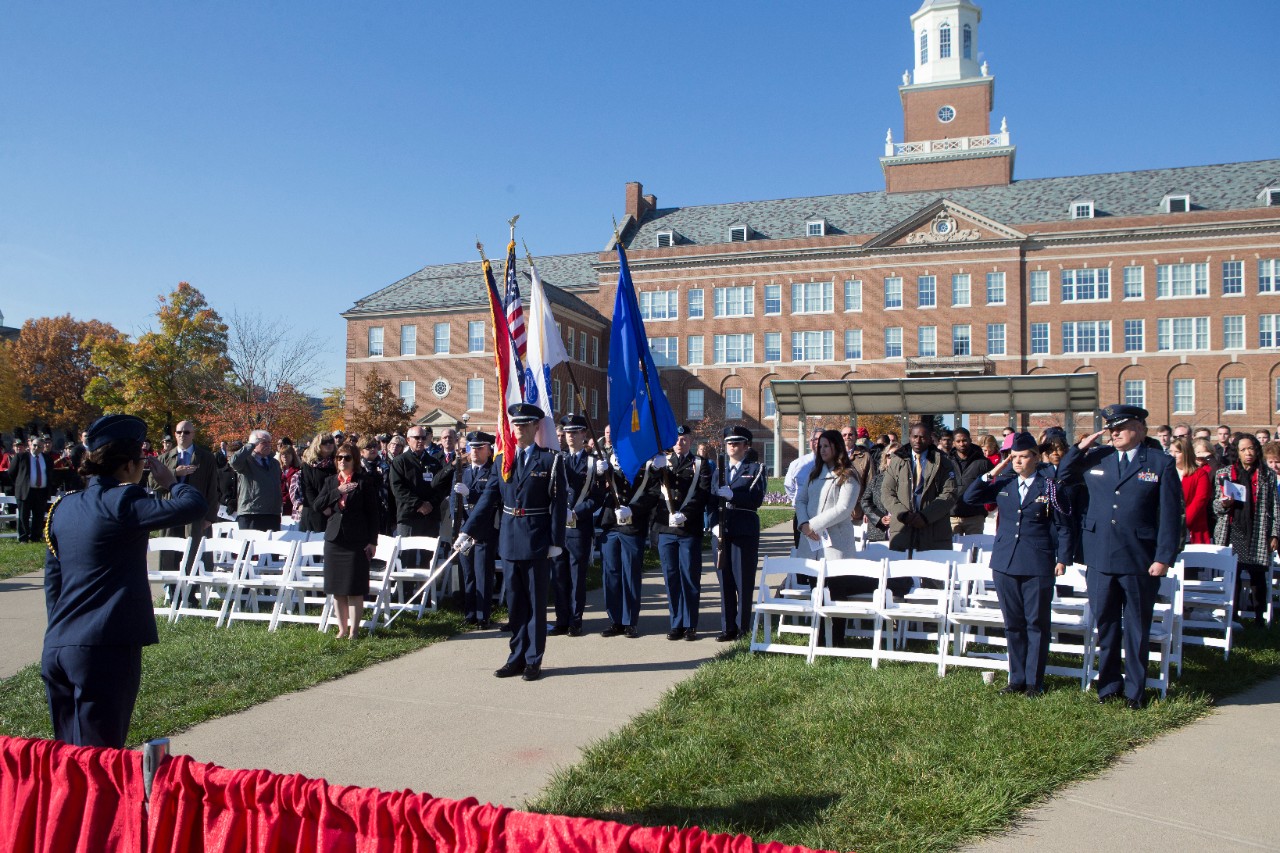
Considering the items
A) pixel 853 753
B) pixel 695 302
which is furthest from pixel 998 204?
pixel 853 753

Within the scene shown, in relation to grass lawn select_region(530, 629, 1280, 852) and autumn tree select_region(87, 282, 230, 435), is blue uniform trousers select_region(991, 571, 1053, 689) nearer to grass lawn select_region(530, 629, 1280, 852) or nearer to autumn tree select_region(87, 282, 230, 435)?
grass lawn select_region(530, 629, 1280, 852)

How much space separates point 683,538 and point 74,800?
6299 mm

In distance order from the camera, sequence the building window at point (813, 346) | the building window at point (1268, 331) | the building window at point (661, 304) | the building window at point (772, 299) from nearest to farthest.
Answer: the building window at point (1268, 331), the building window at point (813, 346), the building window at point (772, 299), the building window at point (661, 304)

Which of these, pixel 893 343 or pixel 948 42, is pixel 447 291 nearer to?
pixel 893 343

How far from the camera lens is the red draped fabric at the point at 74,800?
2.98m

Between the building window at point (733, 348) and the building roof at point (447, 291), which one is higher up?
the building roof at point (447, 291)

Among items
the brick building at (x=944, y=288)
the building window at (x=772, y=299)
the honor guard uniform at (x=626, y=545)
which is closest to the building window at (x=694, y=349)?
the brick building at (x=944, y=288)

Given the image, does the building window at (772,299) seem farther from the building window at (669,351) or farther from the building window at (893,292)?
the building window at (893,292)

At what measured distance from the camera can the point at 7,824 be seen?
3.13 m

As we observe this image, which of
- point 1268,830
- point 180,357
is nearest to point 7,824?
point 1268,830

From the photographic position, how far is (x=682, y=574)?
29.6 ft

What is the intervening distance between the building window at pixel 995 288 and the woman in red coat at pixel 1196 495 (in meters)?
45.6

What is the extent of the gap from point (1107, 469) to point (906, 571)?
1815 mm

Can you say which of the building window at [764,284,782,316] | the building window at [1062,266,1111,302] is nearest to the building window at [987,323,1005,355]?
the building window at [1062,266,1111,302]
